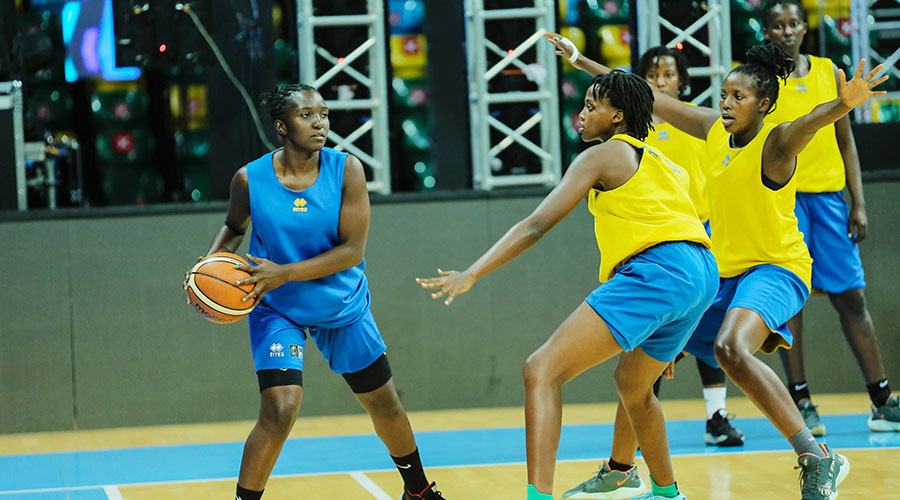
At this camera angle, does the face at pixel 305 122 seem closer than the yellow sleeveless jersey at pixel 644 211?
No

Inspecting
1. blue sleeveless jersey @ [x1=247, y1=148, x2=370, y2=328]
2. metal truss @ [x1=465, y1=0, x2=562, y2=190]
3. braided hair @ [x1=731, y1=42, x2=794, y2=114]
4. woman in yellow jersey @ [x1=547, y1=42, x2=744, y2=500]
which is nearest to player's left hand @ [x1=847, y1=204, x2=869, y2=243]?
woman in yellow jersey @ [x1=547, y1=42, x2=744, y2=500]

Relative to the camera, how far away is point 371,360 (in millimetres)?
4492

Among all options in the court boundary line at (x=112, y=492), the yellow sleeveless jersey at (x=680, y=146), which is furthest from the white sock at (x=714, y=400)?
the court boundary line at (x=112, y=492)

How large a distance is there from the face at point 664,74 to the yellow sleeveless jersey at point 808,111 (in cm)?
99

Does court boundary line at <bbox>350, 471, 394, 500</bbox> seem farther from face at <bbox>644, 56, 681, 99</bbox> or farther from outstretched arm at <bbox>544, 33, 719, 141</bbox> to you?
face at <bbox>644, 56, 681, 99</bbox>

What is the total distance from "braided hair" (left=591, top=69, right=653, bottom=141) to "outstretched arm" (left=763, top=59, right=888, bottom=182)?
2.23 feet

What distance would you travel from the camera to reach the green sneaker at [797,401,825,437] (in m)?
6.17

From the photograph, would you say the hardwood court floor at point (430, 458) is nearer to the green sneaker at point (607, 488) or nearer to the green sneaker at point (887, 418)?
the green sneaker at point (887, 418)

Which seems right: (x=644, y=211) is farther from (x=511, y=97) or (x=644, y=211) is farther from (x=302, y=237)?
(x=511, y=97)

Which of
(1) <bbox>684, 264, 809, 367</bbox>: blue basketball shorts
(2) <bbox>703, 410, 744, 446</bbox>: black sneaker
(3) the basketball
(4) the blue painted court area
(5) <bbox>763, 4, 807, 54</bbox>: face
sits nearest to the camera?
(3) the basketball

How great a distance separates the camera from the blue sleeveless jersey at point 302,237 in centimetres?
437

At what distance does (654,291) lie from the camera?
401 centimetres

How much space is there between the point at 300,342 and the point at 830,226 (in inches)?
137

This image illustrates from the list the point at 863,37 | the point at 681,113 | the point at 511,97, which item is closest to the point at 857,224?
the point at 681,113
